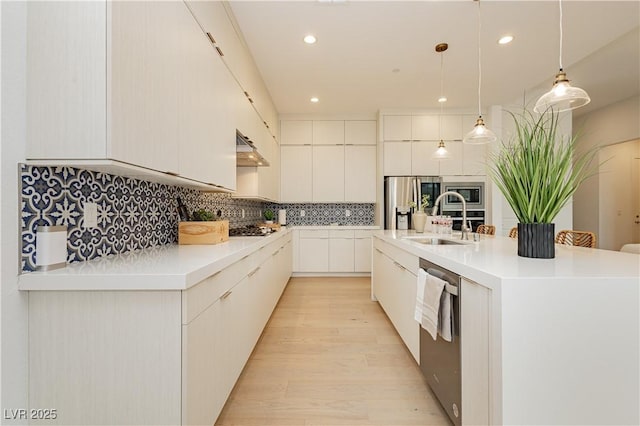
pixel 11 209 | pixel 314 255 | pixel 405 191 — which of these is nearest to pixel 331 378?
pixel 11 209

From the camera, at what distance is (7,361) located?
37.0 inches

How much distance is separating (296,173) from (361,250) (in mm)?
1712

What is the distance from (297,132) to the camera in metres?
5.02

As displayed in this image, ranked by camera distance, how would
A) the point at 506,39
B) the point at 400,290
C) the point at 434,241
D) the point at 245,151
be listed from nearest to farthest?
the point at 400,290, the point at 434,241, the point at 245,151, the point at 506,39

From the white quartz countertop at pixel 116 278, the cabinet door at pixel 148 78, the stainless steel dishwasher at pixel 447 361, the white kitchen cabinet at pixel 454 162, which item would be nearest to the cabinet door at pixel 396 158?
the white kitchen cabinet at pixel 454 162

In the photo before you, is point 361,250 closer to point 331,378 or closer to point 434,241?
point 434,241

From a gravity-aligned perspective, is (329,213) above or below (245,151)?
below

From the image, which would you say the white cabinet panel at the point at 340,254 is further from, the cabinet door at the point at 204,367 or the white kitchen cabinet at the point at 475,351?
the white kitchen cabinet at the point at 475,351

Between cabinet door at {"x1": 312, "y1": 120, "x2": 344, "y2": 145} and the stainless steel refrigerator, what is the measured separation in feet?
3.62

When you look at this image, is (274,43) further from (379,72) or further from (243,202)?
(243,202)

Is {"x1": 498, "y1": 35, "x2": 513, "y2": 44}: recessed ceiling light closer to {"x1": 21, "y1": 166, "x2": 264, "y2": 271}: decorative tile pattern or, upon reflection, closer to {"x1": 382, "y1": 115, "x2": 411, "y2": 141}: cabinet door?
{"x1": 382, "y1": 115, "x2": 411, "y2": 141}: cabinet door

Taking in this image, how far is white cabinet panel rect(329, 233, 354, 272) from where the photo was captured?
15.9 feet

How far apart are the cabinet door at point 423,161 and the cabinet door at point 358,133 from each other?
2.31ft

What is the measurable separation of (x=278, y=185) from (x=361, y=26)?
285 centimetres
